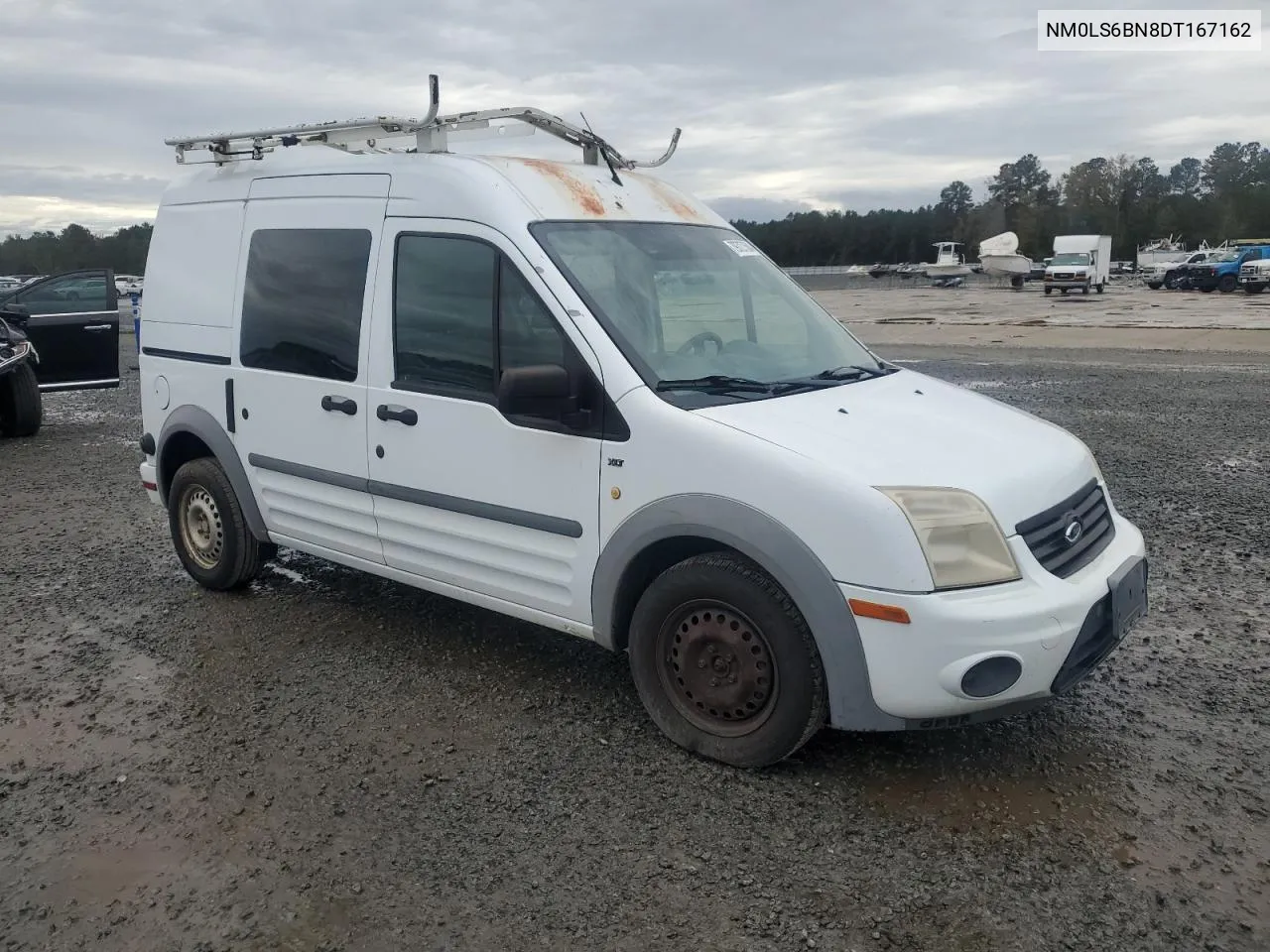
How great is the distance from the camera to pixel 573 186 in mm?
4438

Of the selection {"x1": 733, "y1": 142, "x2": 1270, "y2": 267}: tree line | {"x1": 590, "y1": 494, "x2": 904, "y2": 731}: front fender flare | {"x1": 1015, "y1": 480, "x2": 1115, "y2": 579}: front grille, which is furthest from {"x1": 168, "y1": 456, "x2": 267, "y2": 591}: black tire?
{"x1": 733, "y1": 142, "x2": 1270, "y2": 267}: tree line

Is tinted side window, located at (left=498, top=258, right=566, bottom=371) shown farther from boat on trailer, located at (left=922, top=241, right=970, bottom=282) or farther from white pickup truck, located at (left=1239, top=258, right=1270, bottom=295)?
boat on trailer, located at (left=922, top=241, right=970, bottom=282)

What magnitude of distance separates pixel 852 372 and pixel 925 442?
0.85 metres

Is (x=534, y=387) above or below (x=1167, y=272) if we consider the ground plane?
below

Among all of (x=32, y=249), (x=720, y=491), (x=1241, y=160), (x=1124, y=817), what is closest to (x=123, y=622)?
(x=720, y=491)

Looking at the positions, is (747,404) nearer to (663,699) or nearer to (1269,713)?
(663,699)

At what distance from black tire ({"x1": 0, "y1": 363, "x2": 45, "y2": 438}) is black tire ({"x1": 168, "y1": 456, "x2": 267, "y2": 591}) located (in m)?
6.37

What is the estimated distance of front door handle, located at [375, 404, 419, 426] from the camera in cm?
436

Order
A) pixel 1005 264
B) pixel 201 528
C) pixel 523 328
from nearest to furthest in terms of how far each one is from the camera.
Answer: pixel 523 328
pixel 201 528
pixel 1005 264

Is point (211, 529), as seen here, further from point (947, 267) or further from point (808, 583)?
point (947, 267)

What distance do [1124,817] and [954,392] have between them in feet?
5.79

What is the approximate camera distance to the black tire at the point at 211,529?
5473 millimetres

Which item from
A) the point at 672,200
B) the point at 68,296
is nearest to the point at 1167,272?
the point at 68,296

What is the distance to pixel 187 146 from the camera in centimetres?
566
